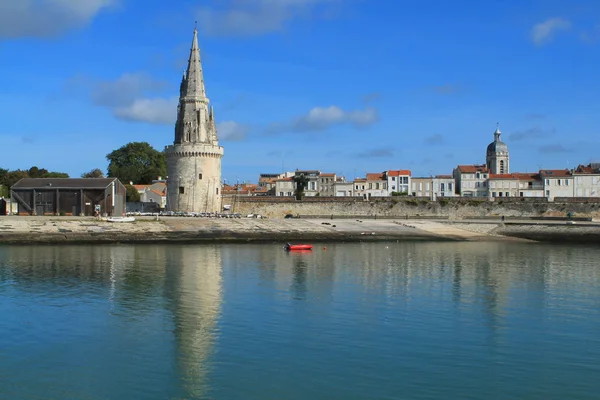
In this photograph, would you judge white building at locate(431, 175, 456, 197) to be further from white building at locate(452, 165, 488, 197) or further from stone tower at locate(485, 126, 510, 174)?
stone tower at locate(485, 126, 510, 174)

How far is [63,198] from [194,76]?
15.2 metres

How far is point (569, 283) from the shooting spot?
89.0ft

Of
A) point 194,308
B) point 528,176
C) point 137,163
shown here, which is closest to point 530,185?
point 528,176

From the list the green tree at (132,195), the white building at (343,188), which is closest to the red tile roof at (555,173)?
the white building at (343,188)

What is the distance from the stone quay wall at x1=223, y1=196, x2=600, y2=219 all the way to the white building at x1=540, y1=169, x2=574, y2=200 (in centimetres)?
1314

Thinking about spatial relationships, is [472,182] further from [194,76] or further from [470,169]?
[194,76]

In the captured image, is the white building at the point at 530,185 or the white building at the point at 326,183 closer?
the white building at the point at 530,185

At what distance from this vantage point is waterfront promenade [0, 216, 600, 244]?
44344 mm

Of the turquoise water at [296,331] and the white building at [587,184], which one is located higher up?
the white building at [587,184]

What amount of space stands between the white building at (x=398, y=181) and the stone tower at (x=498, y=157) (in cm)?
1674

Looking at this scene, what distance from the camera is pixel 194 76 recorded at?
58.2m

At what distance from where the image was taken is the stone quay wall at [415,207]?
6625 centimetres

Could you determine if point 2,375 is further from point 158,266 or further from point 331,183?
point 331,183

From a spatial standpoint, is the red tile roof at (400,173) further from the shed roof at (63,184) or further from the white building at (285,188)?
the shed roof at (63,184)
